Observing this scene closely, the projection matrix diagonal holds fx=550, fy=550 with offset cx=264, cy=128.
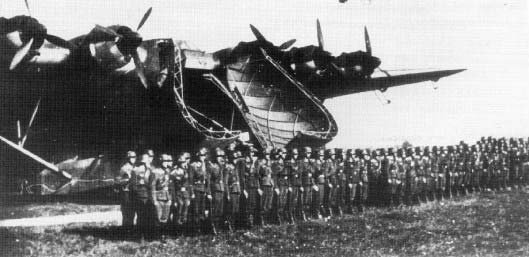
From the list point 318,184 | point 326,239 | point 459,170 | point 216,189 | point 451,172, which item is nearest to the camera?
point 326,239

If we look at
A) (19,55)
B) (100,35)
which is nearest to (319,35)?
(100,35)

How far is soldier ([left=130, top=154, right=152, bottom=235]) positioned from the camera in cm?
1125

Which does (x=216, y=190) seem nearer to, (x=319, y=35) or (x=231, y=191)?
(x=231, y=191)

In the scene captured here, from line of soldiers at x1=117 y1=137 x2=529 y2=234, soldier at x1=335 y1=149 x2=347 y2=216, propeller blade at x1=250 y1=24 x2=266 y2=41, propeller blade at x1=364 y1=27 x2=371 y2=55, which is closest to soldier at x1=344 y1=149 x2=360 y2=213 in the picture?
line of soldiers at x1=117 y1=137 x2=529 y2=234

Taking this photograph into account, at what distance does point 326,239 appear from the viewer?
36.8 feet

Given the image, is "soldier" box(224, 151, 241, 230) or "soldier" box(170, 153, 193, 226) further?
"soldier" box(224, 151, 241, 230)

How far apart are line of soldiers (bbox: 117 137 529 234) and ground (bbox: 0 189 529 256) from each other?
69 centimetres

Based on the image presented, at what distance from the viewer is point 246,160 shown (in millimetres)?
13172

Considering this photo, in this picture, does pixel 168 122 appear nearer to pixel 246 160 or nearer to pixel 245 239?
pixel 246 160

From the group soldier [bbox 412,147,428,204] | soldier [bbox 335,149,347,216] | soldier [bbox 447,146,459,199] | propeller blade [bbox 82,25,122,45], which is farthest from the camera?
soldier [bbox 447,146,459,199]

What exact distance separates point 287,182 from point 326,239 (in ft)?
9.00

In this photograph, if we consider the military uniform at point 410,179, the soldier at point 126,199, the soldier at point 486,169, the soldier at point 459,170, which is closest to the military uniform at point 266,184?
the soldier at point 126,199

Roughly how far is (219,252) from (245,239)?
1.30 m

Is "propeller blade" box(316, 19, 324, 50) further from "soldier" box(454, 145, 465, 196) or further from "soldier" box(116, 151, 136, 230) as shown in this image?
"soldier" box(116, 151, 136, 230)
